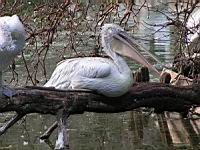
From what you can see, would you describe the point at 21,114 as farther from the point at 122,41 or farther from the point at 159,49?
the point at 159,49

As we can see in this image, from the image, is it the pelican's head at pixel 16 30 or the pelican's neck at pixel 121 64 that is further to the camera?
the pelican's neck at pixel 121 64

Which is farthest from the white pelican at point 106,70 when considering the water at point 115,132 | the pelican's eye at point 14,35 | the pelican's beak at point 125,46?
the pelican's eye at point 14,35

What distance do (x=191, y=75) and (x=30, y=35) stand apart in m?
2.16

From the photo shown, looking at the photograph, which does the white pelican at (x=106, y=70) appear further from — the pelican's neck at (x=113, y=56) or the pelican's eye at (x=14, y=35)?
the pelican's eye at (x=14, y=35)

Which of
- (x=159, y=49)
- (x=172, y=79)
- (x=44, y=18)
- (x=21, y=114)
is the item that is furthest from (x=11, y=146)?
(x=159, y=49)

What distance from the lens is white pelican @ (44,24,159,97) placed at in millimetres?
6863

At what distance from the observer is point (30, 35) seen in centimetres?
816

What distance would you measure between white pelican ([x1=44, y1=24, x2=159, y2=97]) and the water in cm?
→ 68

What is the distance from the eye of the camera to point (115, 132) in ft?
26.3

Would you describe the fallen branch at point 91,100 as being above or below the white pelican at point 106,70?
below

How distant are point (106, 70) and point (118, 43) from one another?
56cm

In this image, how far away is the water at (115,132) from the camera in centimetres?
734

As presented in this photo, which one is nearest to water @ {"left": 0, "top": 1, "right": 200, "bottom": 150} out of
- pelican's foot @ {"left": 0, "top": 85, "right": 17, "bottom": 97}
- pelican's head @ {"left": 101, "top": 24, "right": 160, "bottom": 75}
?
pelican's head @ {"left": 101, "top": 24, "right": 160, "bottom": 75}

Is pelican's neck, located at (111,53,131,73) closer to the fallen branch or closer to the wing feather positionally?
the wing feather
